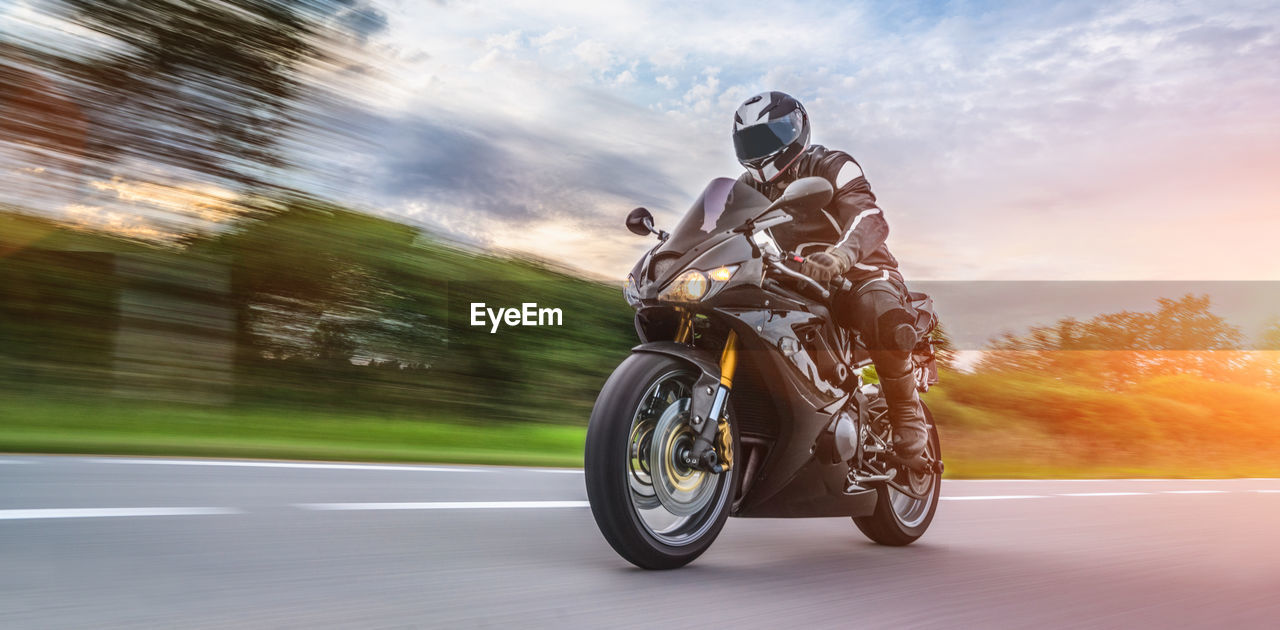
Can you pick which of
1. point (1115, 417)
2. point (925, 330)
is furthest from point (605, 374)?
point (925, 330)

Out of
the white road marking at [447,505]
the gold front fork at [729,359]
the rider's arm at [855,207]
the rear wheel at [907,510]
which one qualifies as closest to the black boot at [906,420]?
the rear wheel at [907,510]

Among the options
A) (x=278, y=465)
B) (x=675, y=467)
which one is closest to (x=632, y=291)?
(x=675, y=467)

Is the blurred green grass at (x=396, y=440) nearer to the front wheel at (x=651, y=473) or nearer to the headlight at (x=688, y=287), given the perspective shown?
the front wheel at (x=651, y=473)

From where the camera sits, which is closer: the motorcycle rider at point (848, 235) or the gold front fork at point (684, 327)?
the gold front fork at point (684, 327)

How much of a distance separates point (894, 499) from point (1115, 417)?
10.9m

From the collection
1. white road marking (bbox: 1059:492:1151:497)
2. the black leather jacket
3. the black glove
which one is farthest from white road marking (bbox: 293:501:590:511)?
white road marking (bbox: 1059:492:1151:497)

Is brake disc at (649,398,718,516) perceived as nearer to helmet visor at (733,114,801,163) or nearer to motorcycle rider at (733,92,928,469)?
motorcycle rider at (733,92,928,469)

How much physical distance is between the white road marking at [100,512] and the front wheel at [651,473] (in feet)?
6.01

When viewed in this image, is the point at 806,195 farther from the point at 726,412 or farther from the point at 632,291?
the point at 726,412

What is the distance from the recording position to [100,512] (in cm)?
436

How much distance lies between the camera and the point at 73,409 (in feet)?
30.7

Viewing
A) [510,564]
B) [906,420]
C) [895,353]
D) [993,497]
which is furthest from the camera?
[993,497]

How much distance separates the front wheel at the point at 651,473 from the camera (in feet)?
11.6

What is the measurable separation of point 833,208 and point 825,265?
508mm
